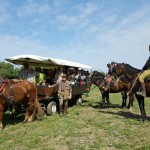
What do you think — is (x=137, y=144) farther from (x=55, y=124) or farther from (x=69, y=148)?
(x=55, y=124)

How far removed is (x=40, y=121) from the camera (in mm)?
10203

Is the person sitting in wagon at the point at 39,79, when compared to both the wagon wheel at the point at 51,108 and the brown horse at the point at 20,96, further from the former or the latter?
the brown horse at the point at 20,96

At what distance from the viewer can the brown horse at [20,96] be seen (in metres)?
9.30

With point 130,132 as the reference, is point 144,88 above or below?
Answer: above

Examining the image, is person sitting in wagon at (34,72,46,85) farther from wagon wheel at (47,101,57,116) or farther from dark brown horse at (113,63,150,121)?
dark brown horse at (113,63,150,121)

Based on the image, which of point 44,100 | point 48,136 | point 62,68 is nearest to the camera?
point 48,136

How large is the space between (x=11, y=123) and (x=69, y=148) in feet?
13.2

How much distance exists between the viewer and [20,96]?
974 cm

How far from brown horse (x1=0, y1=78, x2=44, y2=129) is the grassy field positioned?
20.7 inches

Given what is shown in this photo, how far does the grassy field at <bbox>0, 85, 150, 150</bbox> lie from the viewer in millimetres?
7012

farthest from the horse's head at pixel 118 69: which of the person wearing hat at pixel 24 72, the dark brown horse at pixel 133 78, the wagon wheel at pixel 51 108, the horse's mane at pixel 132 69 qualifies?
the person wearing hat at pixel 24 72

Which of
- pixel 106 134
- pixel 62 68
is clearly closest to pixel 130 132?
pixel 106 134

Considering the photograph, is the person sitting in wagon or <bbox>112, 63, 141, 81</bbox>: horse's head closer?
<bbox>112, 63, 141, 81</bbox>: horse's head

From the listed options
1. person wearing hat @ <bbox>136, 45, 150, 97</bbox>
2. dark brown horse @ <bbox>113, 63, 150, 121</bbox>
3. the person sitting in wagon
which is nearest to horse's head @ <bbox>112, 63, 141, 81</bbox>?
dark brown horse @ <bbox>113, 63, 150, 121</bbox>
